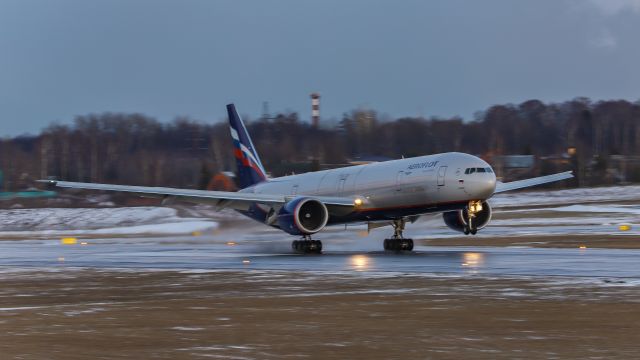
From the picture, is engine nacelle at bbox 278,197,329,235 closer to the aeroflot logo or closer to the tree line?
the aeroflot logo

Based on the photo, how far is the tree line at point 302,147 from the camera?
404ft

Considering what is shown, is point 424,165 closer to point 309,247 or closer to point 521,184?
A: point 309,247

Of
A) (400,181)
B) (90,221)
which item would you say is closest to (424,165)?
(400,181)

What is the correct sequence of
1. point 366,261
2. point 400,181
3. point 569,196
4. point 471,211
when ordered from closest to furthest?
point 366,261, point 471,211, point 400,181, point 569,196

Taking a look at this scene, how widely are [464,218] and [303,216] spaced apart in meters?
6.41

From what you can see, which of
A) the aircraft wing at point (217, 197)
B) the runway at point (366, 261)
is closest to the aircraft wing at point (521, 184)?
the runway at point (366, 261)

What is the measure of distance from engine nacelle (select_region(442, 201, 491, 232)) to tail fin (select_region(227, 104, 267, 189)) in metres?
12.9

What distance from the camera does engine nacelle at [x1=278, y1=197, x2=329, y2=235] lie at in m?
39.0

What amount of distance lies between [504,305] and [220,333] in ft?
17.6

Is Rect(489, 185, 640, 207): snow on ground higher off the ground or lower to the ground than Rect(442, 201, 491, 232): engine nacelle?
higher

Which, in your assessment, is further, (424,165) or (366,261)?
(424,165)

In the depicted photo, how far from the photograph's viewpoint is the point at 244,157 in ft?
171

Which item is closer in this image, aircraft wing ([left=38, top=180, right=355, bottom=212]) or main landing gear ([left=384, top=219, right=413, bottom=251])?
main landing gear ([left=384, top=219, right=413, bottom=251])

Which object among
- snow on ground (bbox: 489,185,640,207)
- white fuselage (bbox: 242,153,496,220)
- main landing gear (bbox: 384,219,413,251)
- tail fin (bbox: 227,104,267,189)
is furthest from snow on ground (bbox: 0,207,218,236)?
snow on ground (bbox: 489,185,640,207)
